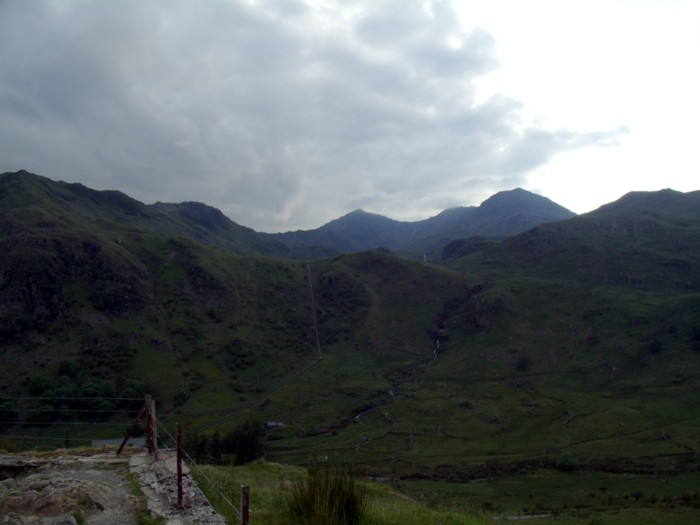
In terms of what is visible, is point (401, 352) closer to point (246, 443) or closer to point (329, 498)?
point (246, 443)

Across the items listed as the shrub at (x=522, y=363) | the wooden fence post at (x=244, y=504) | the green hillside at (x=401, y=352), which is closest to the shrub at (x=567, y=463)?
the green hillside at (x=401, y=352)

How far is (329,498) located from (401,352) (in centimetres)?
11616

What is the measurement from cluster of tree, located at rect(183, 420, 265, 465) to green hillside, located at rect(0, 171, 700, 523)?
10.3 m

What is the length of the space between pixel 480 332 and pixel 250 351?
58.7 meters

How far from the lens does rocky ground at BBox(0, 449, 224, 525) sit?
11633mm

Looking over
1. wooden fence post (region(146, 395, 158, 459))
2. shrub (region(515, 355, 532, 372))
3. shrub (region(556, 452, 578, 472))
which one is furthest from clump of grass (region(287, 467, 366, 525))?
shrub (region(515, 355, 532, 372))

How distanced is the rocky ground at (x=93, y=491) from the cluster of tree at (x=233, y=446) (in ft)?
134

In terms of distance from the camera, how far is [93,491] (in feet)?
42.9

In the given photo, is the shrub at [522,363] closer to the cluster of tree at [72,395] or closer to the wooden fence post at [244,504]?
the cluster of tree at [72,395]

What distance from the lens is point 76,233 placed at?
5128 inches

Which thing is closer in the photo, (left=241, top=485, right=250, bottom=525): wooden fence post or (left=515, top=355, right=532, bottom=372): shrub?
(left=241, top=485, right=250, bottom=525): wooden fence post

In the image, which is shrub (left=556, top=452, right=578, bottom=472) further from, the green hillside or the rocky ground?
the rocky ground

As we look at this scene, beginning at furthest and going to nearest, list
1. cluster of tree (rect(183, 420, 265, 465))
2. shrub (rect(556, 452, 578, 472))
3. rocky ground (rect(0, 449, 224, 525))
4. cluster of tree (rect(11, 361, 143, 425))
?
cluster of tree (rect(11, 361, 143, 425)), shrub (rect(556, 452, 578, 472)), cluster of tree (rect(183, 420, 265, 465)), rocky ground (rect(0, 449, 224, 525))

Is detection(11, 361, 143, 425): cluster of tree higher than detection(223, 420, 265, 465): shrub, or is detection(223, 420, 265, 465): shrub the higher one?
detection(11, 361, 143, 425): cluster of tree
